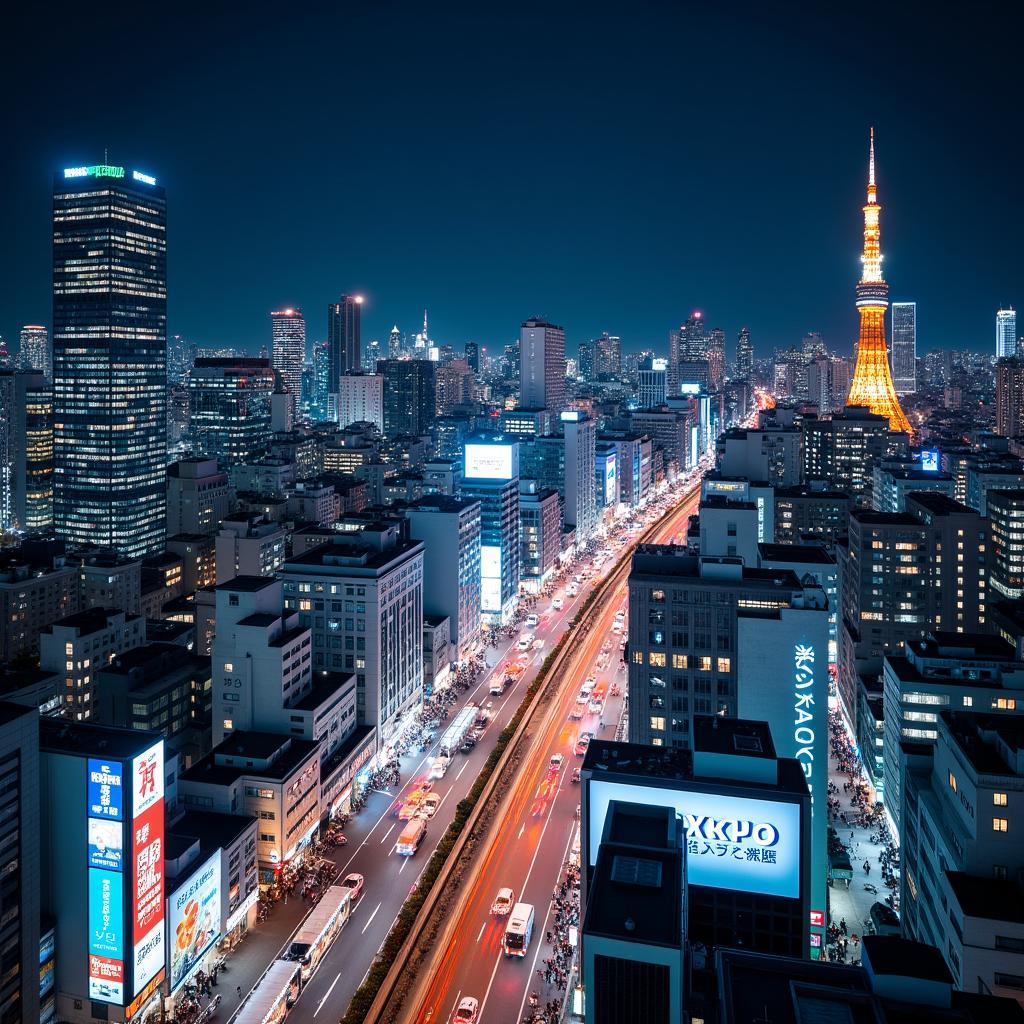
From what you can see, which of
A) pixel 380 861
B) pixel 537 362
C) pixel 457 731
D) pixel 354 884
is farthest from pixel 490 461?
pixel 537 362

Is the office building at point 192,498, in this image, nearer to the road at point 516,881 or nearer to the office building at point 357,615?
the office building at point 357,615

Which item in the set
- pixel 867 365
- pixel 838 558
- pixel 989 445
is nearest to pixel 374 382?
pixel 867 365

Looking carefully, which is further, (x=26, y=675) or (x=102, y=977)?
(x=26, y=675)

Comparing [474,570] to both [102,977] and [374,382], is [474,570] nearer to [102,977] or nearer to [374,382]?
[102,977]

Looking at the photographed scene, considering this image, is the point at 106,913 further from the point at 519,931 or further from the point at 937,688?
the point at 937,688

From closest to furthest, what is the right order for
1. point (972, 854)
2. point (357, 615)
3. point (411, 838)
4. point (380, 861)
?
point (972, 854) < point (380, 861) < point (411, 838) < point (357, 615)

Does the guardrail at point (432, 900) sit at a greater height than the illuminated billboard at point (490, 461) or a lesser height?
lesser

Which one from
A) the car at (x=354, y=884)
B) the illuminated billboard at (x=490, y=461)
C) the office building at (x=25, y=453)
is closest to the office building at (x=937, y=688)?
the car at (x=354, y=884)
